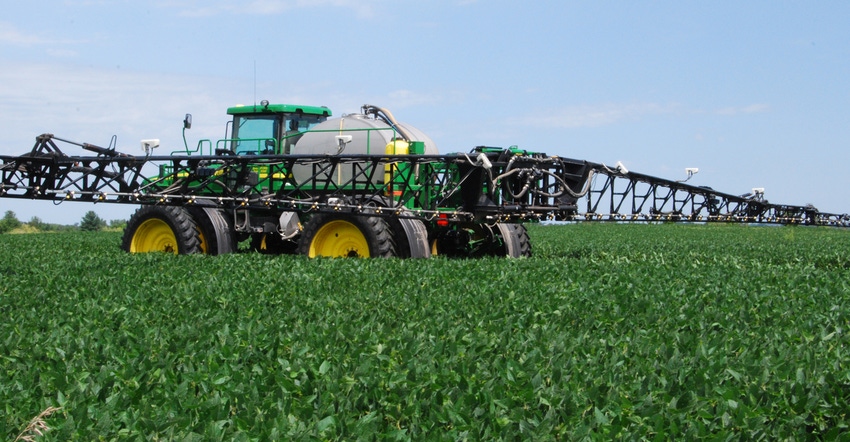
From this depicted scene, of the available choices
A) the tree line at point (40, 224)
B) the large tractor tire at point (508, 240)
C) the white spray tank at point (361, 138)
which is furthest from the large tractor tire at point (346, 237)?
the tree line at point (40, 224)

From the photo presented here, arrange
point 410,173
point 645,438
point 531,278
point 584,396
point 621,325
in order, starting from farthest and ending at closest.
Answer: point 410,173
point 531,278
point 621,325
point 584,396
point 645,438

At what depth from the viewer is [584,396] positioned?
5129 millimetres

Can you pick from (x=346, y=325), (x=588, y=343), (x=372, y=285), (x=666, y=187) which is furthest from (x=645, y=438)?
(x=666, y=187)

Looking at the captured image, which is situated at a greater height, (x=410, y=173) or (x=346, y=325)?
(x=410, y=173)

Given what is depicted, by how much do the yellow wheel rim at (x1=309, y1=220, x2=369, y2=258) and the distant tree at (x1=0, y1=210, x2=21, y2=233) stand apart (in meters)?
35.2

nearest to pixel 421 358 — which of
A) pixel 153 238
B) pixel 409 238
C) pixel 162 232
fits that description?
pixel 409 238

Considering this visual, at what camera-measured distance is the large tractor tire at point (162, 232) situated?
15.4m

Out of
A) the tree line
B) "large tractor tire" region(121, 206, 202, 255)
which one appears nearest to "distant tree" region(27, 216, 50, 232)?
the tree line

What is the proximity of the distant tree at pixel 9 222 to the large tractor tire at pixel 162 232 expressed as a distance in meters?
31.8

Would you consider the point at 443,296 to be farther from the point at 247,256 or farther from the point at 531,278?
the point at 247,256

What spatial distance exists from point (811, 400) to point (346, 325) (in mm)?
3370

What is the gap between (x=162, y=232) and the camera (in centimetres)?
1625

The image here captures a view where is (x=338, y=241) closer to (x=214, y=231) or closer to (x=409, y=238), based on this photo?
(x=409, y=238)

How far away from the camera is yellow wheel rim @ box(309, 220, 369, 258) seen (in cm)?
1407
